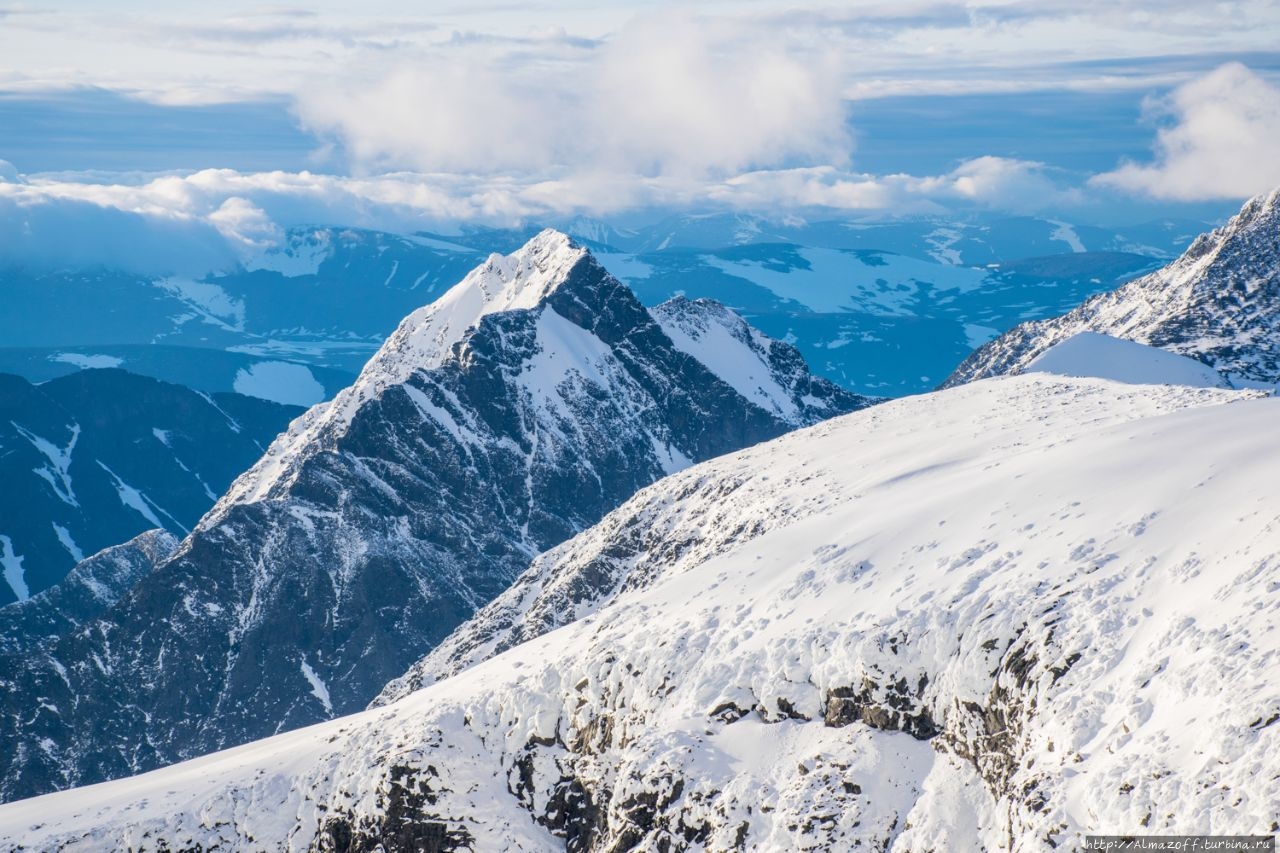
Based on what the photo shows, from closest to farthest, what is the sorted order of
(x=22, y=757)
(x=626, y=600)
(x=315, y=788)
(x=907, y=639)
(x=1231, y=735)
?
(x=1231, y=735), (x=907, y=639), (x=315, y=788), (x=626, y=600), (x=22, y=757)

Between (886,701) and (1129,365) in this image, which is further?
(1129,365)

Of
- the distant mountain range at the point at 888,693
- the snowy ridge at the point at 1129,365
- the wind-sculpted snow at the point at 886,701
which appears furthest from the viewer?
the snowy ridge at the point at 1129,365

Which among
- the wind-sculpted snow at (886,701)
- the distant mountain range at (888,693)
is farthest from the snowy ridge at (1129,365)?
the wind-sculpted snow at (886,701)

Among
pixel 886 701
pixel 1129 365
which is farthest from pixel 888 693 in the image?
pixel 1129 365

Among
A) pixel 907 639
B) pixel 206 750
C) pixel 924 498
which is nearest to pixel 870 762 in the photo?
pixel 907 639

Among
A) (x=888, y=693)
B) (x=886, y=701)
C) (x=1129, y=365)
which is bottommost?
(x=1129, y=365)

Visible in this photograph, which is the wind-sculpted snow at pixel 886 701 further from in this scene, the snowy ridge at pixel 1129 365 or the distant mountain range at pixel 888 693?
the snowy ridge at pixel 1129 365

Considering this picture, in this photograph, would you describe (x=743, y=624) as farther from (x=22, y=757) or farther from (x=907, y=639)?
(x=22, y=757)

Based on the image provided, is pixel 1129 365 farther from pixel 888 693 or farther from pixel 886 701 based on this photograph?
pixel 886 701

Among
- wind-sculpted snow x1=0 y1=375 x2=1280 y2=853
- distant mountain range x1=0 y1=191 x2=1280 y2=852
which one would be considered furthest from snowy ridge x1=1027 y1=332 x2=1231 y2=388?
wind-sculpted snow x1=0 y1=375 x2=1280 y2=853
